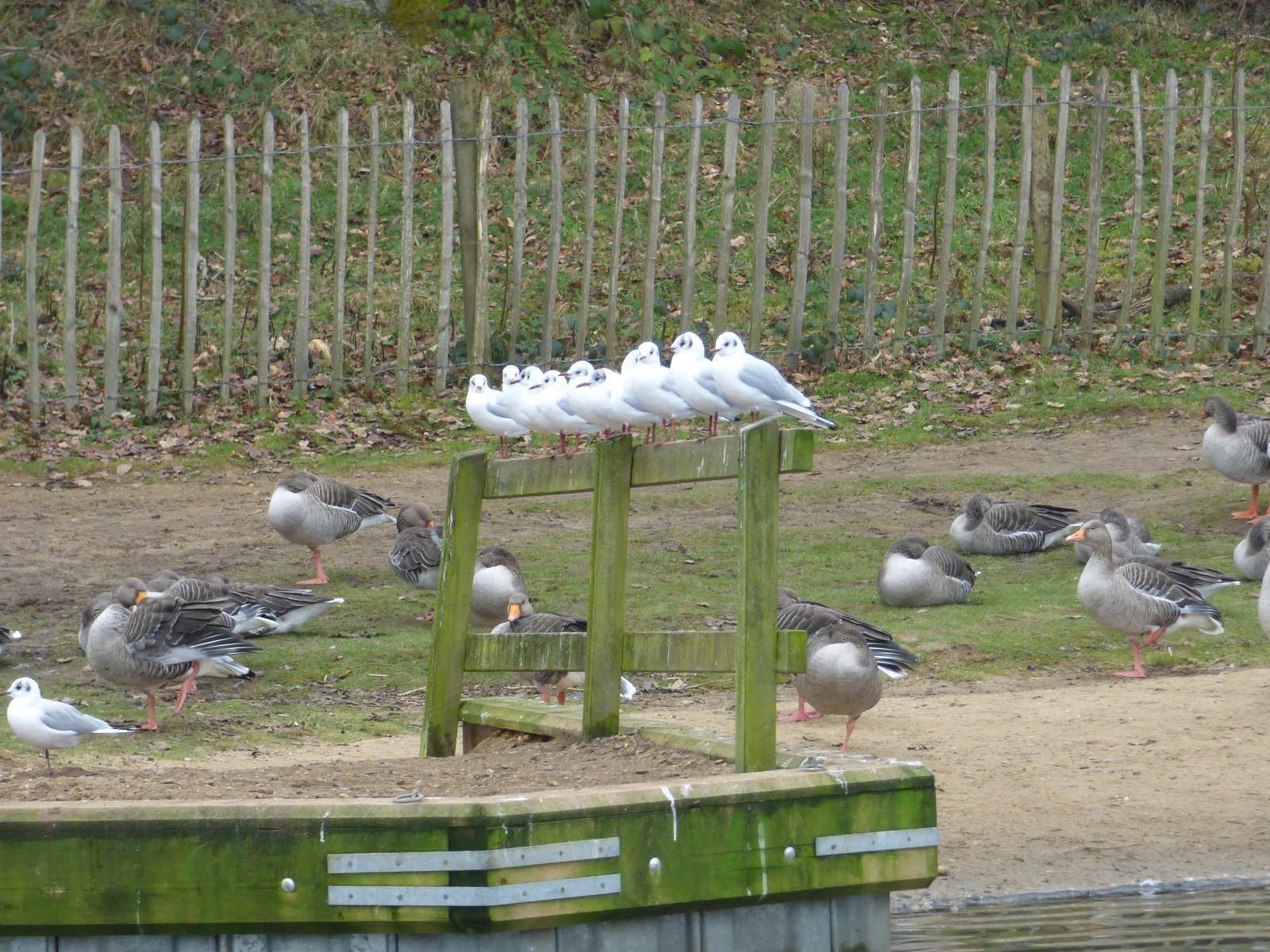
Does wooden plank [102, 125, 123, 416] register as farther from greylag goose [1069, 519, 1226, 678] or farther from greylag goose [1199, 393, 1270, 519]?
greylag goose [1199, 393, 1270, 519]

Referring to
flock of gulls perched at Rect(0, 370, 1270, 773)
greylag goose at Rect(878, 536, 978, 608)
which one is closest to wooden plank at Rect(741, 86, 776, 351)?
flock of gulls perched at Rect(0, 370, 1270, 773)

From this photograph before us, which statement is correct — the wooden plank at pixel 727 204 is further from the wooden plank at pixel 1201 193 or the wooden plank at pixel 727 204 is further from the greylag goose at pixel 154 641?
the greylag goose at pixel 154 641

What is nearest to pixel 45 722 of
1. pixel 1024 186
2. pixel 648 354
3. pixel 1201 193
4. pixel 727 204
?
pixel 648 354

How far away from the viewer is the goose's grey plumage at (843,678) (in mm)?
8680

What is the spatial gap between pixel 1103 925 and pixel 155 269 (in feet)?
40.5

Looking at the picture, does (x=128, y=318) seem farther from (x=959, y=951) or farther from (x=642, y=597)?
(x=959, y=951)

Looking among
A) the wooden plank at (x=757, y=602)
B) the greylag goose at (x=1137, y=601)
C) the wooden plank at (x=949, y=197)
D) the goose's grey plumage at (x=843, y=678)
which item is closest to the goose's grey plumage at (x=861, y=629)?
the goose's grey plumage at (x=843, y=678)

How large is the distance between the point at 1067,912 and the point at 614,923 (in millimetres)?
2460

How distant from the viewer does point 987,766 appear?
8469mm

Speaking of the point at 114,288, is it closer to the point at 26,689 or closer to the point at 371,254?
the point at 371,254

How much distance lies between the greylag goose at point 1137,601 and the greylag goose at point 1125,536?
0.95 m

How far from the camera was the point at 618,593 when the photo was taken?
21.8ft

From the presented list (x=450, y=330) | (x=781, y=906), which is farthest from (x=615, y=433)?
(x=450, y=330)

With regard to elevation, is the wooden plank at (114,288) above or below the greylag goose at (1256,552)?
above
